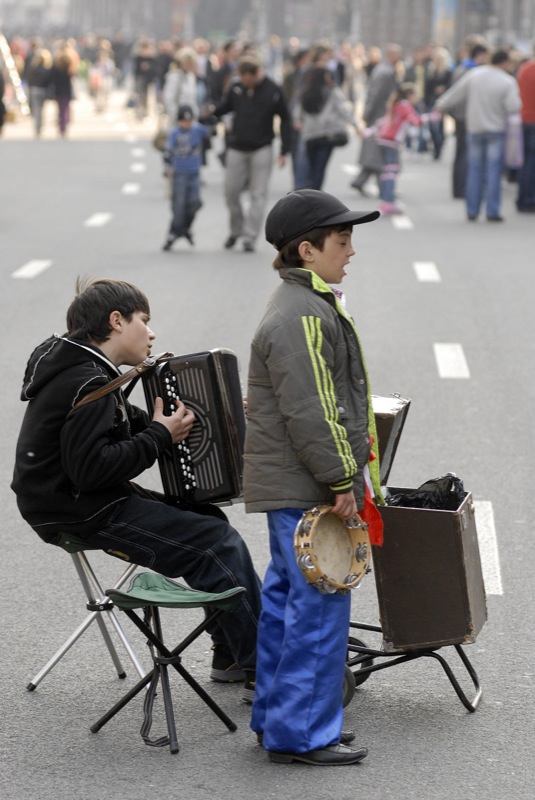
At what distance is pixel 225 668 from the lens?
5.40 metres

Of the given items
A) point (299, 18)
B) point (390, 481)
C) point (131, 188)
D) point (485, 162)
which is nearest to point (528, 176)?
point (485, 162)

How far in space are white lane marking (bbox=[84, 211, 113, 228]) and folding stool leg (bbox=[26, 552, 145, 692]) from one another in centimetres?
1503

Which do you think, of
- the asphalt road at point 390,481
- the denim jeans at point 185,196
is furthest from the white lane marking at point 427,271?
the denim jeans at point 185,196

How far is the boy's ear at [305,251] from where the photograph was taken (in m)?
4.67

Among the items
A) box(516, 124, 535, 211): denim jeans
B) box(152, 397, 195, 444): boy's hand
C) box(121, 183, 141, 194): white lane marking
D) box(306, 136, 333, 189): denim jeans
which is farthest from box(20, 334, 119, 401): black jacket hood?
box(121, 183, 141, 194): white lane marking

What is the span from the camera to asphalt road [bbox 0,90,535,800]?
15.5 feet

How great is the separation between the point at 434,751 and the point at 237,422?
1189mm

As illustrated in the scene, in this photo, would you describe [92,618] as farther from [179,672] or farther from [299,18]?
[299,18]

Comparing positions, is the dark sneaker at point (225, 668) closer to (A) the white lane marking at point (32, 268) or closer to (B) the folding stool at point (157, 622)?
(B) the folding stool at point (157, 622)

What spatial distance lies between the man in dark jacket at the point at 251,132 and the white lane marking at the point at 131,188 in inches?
306

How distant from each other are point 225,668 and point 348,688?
54cm

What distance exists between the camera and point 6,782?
4625 millimetres

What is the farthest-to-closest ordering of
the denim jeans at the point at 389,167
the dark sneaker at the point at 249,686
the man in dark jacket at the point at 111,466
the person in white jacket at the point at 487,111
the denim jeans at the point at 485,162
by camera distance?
the denim jeans at the point at 389,167 → the denim jeans at the point at 485,162 → the person in white jacket at the point at 487,111 → the dark sneaker at the point at 249,686 → the man in dark jacket at the point at 111,466

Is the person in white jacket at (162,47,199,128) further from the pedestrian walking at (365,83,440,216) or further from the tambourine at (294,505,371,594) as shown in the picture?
the tambourine at (294,505,371,594)
